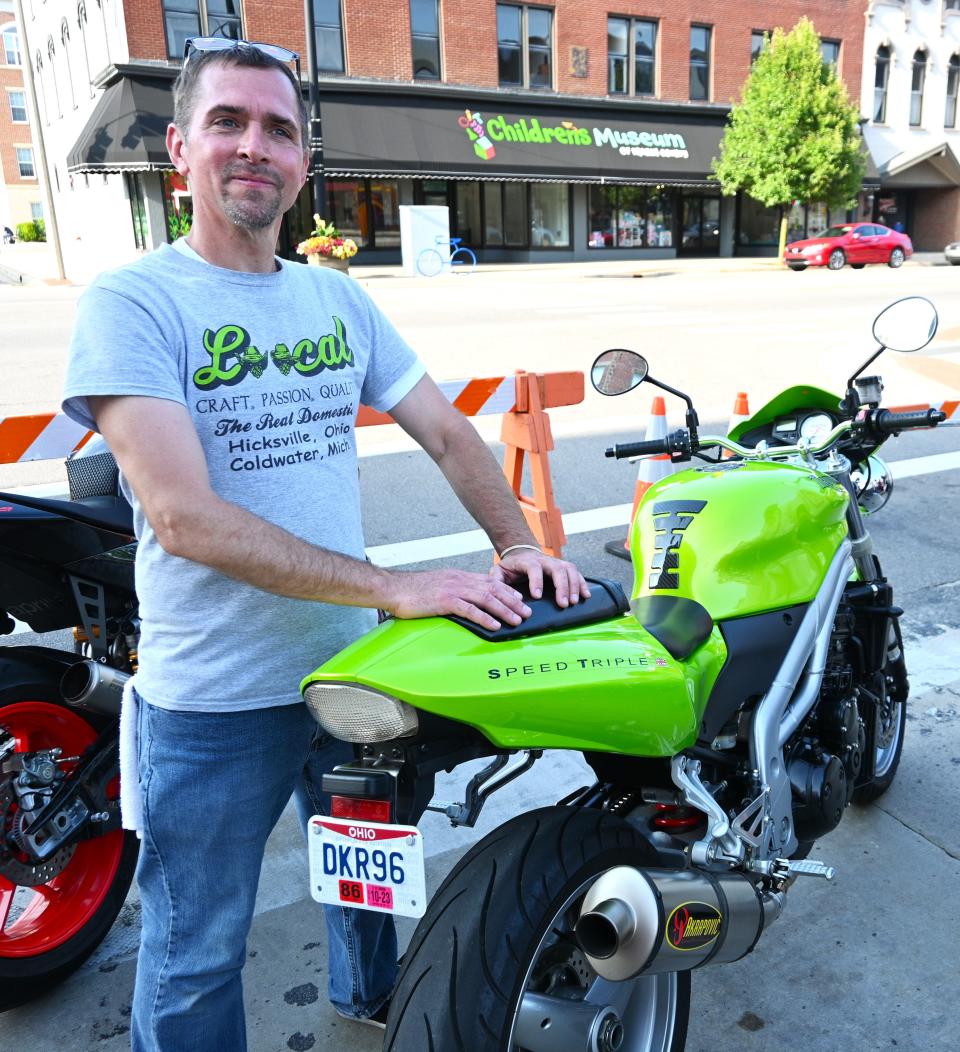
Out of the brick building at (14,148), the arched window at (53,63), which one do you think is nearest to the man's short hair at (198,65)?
the arched window at (53,63)

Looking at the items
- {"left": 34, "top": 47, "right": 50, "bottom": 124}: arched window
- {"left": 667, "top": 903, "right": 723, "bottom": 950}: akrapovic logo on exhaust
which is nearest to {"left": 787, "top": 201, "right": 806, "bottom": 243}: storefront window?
{"left": 34, "top": 47, "right": 50, "bottom": 124}: arched window

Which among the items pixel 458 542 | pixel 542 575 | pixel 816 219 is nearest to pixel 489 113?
pixel 816 219

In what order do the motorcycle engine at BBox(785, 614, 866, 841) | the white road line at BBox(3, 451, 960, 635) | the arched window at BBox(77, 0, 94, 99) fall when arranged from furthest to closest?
1. the arched window at BBox(77, 0, 94, 99)
2. the white road line at BBox(3, 451, 960, 635)
3. the motorcycle engine at BBox(785, 614, 866, 841)

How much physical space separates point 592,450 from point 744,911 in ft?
20.4

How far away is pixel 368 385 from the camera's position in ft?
7.12

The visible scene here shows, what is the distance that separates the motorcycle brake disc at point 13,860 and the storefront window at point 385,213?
99.4 ft

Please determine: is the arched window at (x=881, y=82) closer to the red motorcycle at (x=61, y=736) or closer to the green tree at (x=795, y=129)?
the green tree at (x=795, y=129)

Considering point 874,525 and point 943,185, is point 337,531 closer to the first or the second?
point 874,525

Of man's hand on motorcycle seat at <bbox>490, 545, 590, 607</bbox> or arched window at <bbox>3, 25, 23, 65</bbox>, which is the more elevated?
arched window at <bbox>3, 25, 23, 65</bbox>

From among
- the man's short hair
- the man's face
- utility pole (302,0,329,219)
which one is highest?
utility pole (302,0,329,219)

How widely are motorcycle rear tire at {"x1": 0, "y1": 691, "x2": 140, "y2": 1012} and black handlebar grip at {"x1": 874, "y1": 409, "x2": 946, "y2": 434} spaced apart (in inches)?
89.4

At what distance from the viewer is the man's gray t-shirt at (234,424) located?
1646 mm

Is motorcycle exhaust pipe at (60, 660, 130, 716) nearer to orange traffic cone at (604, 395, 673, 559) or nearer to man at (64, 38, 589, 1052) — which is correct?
man at (64, 38, 589, 1052)

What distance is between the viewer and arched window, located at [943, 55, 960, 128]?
129 feet
